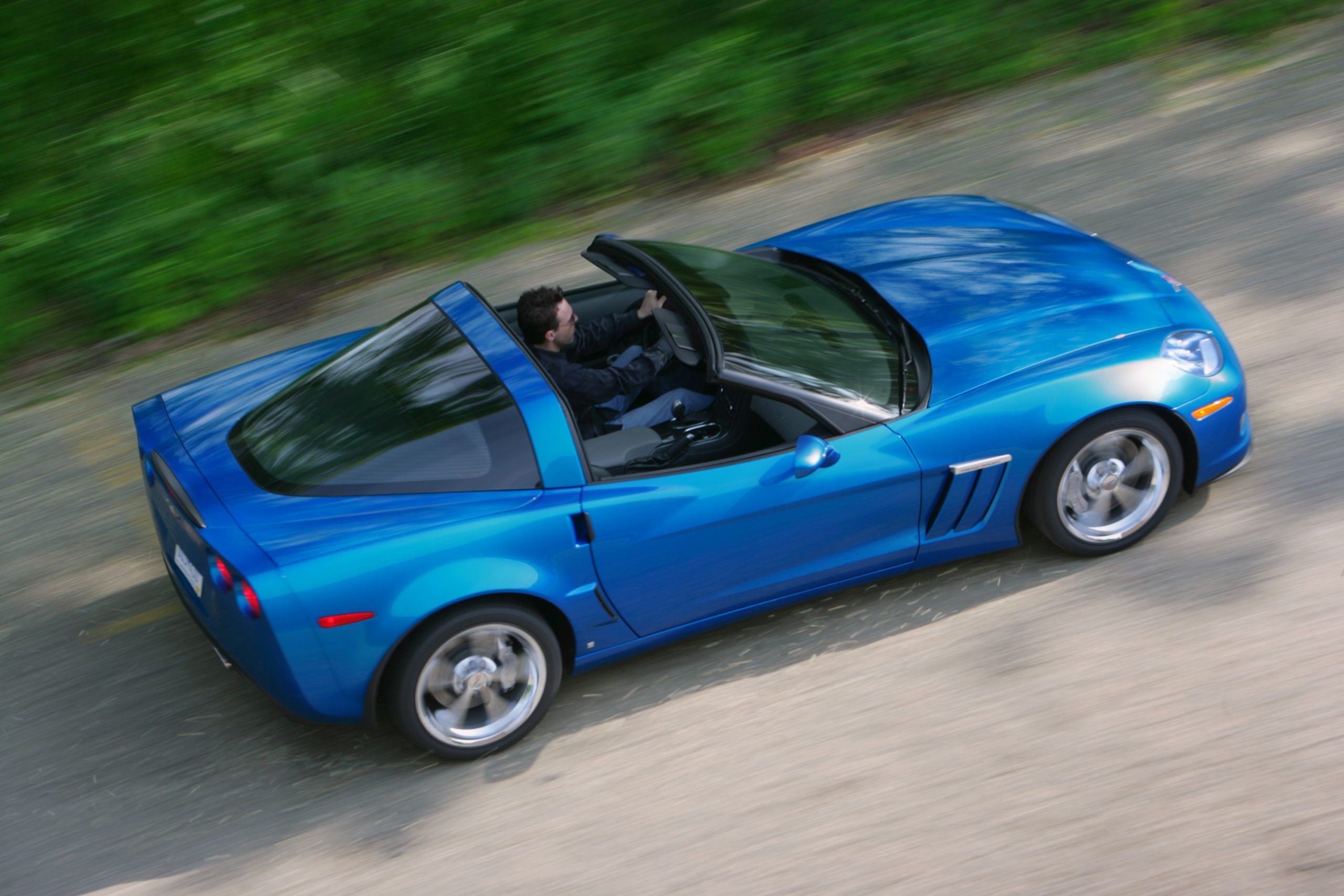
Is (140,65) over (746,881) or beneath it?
over

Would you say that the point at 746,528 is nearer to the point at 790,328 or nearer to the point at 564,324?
the point at 790,328

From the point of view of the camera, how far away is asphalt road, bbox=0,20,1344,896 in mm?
3557

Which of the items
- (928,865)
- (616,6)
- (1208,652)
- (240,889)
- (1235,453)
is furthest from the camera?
(616,6)

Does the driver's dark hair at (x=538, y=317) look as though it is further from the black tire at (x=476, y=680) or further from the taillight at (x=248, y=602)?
the taillight at (x=248, y=602)

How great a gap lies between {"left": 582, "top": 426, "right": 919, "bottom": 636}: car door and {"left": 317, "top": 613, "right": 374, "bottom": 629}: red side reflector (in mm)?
734

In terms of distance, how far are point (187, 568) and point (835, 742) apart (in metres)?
2.18

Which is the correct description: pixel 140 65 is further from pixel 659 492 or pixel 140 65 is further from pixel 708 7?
pixel 659 492

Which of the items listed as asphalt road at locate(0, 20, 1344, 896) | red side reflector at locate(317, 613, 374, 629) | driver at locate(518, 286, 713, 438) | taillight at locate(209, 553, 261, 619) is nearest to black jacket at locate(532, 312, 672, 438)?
driver at locate(518, 286, 713, 438)

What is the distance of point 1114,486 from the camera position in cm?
447

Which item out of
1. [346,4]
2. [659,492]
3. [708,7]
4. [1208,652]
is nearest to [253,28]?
[346,4]

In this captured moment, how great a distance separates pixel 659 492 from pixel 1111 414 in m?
1.60

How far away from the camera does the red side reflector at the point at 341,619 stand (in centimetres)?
375

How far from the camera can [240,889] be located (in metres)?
3.78

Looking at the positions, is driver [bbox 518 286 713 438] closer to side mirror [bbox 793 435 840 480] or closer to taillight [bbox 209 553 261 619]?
side mirror [bbox 793 435 840 480]
